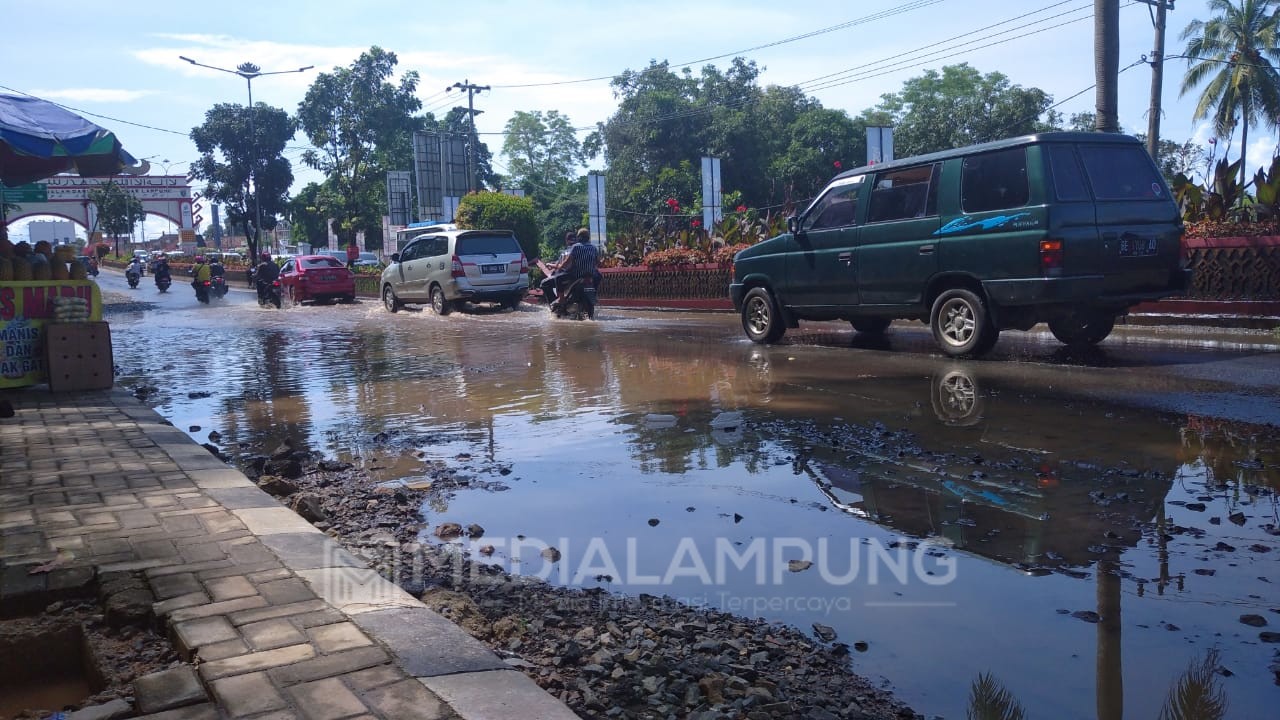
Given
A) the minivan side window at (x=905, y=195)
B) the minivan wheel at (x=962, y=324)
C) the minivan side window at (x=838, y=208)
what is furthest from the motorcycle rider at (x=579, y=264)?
the minivan wheel at (x=962, y=324)

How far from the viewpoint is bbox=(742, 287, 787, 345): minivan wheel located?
1225cm

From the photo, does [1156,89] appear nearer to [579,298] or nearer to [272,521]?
[579,298]

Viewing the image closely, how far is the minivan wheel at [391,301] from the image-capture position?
79.4 ft

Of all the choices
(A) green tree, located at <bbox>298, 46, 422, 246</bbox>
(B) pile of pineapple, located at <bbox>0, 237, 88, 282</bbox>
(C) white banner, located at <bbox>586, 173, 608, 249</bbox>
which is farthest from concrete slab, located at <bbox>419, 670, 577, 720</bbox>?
(A) green tree, located at <bbox>298, 46, 422, 246</bbox>

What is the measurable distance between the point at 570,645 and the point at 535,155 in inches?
4002

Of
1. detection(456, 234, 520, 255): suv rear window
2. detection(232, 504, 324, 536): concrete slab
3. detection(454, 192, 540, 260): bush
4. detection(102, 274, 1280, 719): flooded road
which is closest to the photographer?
detection(102, 274, 1280, 719): flooded road

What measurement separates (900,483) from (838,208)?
6.57 m

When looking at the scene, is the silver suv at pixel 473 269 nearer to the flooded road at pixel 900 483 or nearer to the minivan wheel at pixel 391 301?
the minivan wheel at pixel 391 301

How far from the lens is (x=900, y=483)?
512cm

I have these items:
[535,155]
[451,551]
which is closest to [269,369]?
[451,551]

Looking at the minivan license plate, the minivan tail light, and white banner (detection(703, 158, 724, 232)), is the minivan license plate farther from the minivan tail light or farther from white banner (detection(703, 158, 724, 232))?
white banner (detection(703, 158, 724, 232))

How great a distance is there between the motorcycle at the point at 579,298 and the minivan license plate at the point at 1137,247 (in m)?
11.3

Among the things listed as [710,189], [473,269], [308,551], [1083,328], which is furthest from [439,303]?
[308,551]

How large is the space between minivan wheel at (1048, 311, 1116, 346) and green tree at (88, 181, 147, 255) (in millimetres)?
85288
